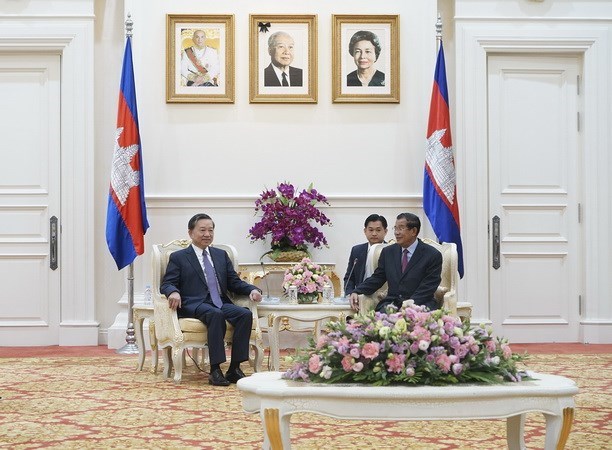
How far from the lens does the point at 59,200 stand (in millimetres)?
10305

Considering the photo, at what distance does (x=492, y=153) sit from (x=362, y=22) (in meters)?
1.87

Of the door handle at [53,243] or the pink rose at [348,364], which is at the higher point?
the door handle at [53,243]

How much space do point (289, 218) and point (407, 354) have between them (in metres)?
5.59

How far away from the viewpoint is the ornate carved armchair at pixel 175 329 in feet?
25.2

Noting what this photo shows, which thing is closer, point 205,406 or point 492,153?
point 205,406

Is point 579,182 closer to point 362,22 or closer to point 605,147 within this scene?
point 605,147

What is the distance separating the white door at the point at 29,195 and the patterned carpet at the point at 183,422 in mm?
2334

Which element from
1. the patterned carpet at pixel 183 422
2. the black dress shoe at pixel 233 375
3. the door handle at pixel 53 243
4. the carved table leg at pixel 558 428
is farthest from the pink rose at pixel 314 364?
the door handle at pixel 53 243

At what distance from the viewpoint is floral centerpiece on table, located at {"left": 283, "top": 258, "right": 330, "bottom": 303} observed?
819 centimetres

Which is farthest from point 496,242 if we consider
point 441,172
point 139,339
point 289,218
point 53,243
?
point 53,243

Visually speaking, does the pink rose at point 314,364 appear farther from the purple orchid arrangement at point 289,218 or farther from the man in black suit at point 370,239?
the purple orchid arrangement at point 289,218

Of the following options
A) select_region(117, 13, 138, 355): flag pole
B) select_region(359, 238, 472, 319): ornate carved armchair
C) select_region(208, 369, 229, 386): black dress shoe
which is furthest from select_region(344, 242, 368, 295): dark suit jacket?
select_region(117, 13, 138, 355): flag pole

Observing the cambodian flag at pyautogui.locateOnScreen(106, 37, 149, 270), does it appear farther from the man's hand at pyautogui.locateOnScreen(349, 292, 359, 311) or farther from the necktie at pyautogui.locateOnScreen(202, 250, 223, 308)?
the man's hand at pyautogui.locateOnScreen(349, 292, 359, 311)

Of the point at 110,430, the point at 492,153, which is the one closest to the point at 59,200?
the point at 492,153
